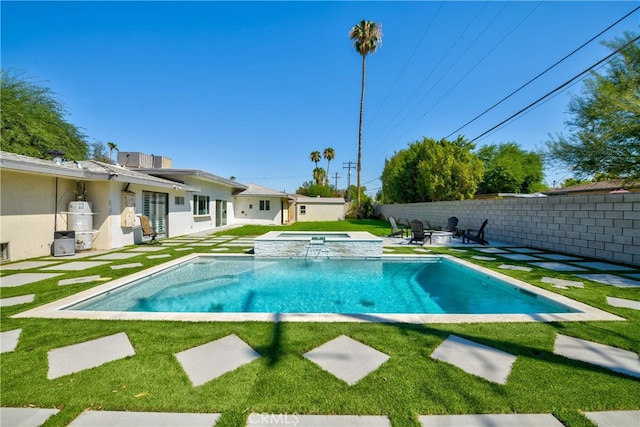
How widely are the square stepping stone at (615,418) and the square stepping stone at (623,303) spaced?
124 inches

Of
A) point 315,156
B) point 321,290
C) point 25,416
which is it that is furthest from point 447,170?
point 315,156

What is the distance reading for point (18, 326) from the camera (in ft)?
10.7

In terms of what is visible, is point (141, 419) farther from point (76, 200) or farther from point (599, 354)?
point (76, 200)

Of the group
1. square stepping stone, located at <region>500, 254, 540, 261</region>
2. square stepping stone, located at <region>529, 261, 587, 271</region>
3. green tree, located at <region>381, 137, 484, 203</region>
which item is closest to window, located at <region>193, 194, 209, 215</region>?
square stepping stone, located at <region>500, 254, 540, 261</region>

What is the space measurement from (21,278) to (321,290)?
251 inches

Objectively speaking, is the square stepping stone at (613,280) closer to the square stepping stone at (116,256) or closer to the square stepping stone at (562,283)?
the square stepping stone at (562,283)

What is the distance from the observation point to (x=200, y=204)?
17078 mm

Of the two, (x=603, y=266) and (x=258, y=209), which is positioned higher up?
(x=258, y=209)

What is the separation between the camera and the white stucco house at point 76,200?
7324 mm

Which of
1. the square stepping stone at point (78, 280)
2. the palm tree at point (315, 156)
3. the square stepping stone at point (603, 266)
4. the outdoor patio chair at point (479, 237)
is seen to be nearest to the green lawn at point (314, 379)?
the square stepping stone at point (78, 280)

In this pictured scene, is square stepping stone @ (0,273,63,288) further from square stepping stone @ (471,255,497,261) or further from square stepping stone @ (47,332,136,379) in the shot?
square stepping stone @ (471,255,497,261)

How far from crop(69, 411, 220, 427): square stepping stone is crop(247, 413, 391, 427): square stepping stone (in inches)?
11.8

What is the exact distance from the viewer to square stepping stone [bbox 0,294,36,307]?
13.3 feet

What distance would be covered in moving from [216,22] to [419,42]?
10.7m
